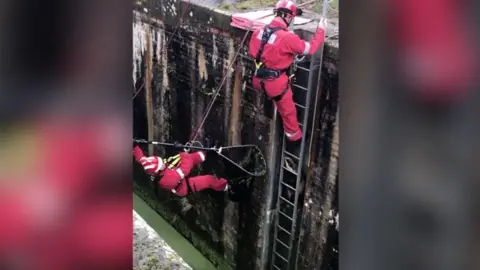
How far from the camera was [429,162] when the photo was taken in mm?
707

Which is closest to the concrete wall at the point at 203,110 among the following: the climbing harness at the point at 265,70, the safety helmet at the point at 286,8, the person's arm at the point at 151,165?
the climbing harness at the point at 265,70

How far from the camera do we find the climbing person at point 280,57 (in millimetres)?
4590

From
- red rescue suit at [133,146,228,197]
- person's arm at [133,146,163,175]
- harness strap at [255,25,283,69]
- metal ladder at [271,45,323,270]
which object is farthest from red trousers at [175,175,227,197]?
harness strap at [255,25,283,69]

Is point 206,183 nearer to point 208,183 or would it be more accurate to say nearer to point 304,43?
point 208,183

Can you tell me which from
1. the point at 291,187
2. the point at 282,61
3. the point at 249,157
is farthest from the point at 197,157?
the point at 282,61

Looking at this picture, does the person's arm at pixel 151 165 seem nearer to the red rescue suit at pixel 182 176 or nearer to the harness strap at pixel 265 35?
the red rescue suit at pixel 182 176

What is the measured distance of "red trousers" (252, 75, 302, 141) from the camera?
4758mm

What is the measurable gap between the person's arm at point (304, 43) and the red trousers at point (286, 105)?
0.29 meters

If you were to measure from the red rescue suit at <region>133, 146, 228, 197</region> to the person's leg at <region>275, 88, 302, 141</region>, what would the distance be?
1.12m

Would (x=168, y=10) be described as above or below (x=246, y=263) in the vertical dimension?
above

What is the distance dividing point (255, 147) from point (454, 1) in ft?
15.7

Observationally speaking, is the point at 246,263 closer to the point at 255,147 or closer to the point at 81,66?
the point at 255,147

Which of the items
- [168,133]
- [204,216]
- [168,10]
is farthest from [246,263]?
[168,10]

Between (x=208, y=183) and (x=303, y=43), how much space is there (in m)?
1.88
